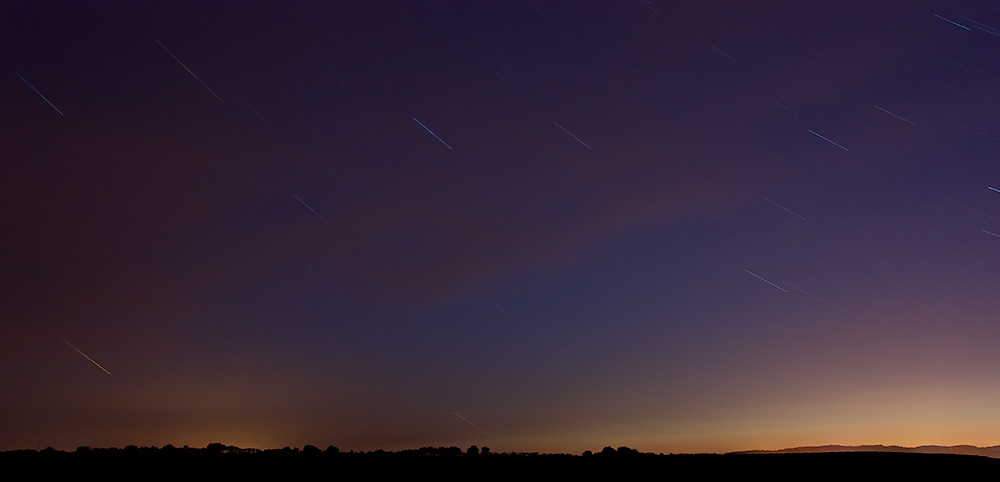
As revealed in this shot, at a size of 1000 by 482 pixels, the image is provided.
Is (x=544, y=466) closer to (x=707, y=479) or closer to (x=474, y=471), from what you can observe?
(x=474, y=471)

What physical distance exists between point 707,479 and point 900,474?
25.7 feet

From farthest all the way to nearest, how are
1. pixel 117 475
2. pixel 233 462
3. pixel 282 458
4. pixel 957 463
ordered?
pixel 282 458 → pixel 233 462 → pixel 957 463 → pixel 117 475

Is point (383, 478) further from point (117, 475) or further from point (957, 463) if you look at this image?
point (957, 463)

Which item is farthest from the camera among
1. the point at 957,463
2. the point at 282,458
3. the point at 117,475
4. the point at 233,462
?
the point at 282,458

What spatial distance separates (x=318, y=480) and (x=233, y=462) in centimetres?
601

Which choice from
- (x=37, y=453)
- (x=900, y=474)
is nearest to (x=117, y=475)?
(x=37, y=453)

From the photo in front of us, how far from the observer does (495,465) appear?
1156 inches

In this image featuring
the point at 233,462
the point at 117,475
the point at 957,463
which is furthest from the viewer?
the point at 233,462

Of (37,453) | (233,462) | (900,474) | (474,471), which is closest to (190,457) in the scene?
(233,462)

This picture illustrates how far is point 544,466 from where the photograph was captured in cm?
2911

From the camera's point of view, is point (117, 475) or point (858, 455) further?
point (858, 455)

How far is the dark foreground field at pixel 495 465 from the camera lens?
2600 cm

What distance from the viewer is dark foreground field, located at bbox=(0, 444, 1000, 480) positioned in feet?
85.3

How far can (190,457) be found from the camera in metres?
30.3
